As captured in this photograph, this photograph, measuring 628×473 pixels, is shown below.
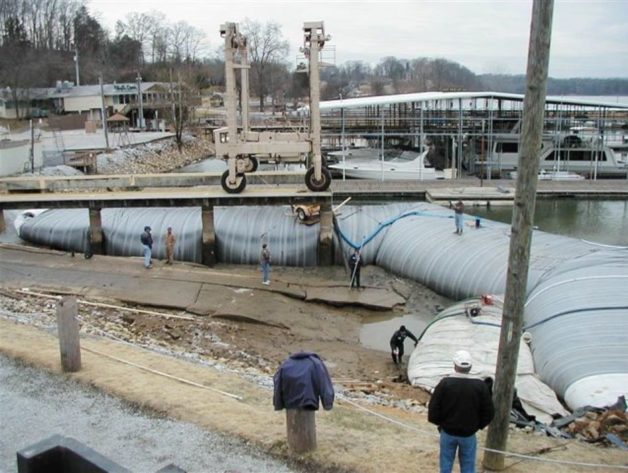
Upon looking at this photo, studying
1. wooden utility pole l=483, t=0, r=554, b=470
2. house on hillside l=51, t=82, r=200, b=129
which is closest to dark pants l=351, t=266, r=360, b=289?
wooden utility pole l=483, t=0, r=554, b=470

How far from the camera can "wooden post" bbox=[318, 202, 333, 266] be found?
25.2 metres

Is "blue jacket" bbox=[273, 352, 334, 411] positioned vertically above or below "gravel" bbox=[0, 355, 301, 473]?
above

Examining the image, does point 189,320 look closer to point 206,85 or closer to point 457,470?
point 457,470

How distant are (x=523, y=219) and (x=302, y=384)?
3.00 metres

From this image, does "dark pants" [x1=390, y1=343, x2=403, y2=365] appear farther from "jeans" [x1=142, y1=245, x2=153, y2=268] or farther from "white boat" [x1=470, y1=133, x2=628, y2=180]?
"white boat" [x1=470, y1=133, x2=628, y2=180]

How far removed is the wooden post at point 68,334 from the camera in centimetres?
1034

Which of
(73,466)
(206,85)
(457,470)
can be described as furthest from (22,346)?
(206,85)

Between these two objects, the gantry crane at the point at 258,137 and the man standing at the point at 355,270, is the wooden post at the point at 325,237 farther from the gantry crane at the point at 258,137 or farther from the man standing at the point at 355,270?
the man standing at the point at 355,270

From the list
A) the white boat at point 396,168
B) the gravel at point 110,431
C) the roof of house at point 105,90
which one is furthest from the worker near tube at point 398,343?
the roof of house at point 105,90

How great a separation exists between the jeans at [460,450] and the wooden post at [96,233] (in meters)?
22.2

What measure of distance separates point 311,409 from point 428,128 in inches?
1811

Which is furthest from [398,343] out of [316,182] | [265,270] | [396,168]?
[396,168]

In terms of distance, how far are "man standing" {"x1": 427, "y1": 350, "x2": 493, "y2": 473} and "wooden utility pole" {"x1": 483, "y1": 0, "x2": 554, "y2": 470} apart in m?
0.63

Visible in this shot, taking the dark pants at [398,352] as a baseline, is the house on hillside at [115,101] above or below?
above
